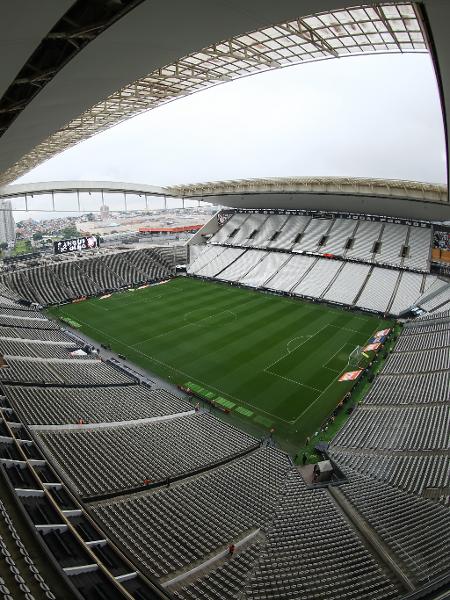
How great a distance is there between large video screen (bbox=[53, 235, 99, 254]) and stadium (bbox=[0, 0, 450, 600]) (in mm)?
9438

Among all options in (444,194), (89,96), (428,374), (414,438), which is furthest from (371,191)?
(89,96)

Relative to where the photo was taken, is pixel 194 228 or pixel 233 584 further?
pixel 194 228

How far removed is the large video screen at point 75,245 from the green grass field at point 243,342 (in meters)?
12.2

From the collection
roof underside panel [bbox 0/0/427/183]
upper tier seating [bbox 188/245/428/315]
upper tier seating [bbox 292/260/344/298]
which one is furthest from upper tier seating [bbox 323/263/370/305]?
roof underside panel [bbox 0/0/427/183]

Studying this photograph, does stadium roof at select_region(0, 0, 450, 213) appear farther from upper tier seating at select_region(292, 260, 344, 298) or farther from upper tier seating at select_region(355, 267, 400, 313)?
upper tier seating at select_region(292, 260, 344, 298)

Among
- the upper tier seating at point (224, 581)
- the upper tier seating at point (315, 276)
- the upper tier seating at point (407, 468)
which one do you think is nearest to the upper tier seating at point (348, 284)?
the upper tier seating at point (315, 276)

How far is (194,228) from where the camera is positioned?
298ft

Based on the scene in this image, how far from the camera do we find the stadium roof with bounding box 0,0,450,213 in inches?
269

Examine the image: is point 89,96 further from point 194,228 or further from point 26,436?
point 194,228

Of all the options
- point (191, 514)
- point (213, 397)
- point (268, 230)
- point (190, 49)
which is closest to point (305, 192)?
point (268, 230)

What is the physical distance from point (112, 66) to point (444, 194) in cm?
4024

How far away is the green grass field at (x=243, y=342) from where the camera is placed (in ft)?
84.9

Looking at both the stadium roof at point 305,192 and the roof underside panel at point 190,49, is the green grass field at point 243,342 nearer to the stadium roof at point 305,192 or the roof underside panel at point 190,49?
the stadium roof at point 305,192

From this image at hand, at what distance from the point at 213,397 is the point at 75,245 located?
39303mm
